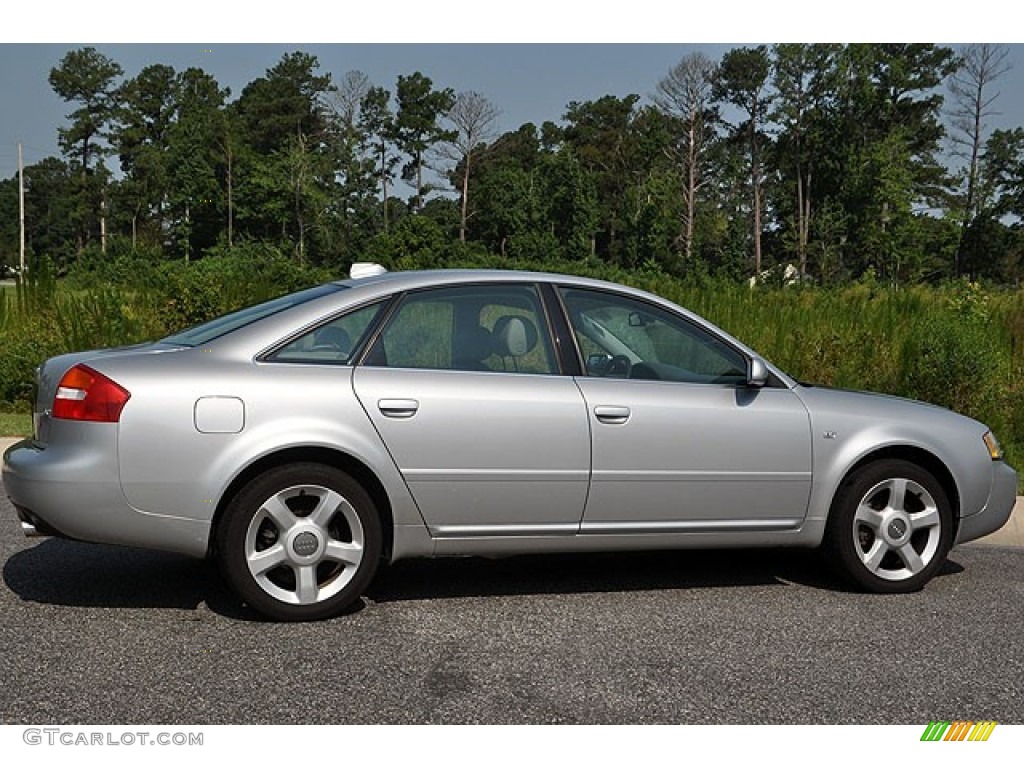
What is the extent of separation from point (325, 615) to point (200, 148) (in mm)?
90176

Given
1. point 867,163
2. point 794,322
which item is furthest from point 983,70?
point 794,322

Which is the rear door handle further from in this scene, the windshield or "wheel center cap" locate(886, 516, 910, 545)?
"wheel center cap" locate(886, 516, 910, 545)

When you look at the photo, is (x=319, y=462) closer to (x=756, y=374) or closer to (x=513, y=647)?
(x=513, y=647)

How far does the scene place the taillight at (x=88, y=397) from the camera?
4.80m

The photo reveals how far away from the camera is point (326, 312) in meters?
5.28

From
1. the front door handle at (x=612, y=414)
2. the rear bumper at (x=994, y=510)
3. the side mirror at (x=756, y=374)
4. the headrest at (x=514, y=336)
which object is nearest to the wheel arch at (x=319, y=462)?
the headrest at (x=514, y=336)

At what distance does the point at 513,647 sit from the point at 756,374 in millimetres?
1808

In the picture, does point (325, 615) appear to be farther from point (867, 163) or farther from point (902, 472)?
point (867, 163)

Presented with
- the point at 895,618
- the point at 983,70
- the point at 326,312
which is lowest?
the point at 895,618

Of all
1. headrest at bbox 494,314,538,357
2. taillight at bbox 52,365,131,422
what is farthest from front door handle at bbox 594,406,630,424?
taillight at bbox 52,365,131,422

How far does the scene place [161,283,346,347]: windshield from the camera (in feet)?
17.4

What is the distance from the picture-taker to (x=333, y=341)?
5227mm
